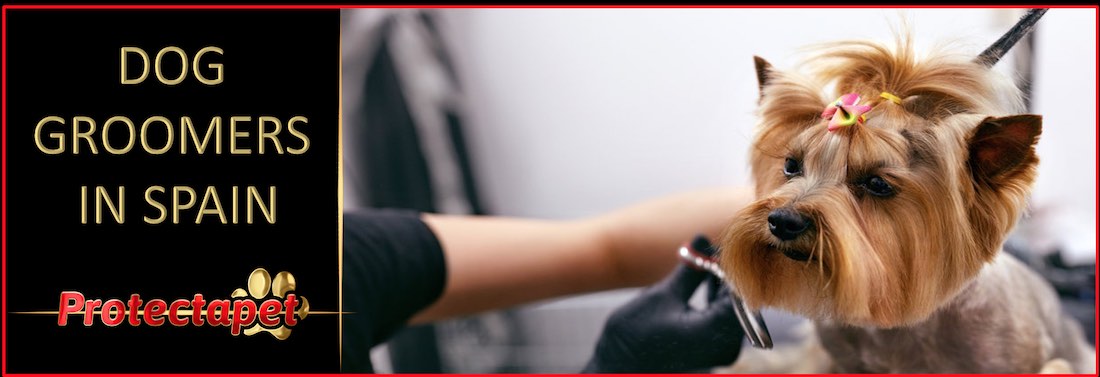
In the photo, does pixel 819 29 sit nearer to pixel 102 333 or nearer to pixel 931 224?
pixel 931 224

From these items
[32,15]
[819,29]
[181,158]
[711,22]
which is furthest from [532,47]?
[32,15]

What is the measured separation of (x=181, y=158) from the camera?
1031 millimetres

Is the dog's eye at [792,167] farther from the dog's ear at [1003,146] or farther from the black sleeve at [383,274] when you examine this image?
the black sleeve at [383,274]

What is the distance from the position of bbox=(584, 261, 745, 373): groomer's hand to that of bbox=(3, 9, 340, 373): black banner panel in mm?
389

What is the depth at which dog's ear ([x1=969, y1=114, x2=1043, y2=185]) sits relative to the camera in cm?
70

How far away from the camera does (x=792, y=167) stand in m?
0.80

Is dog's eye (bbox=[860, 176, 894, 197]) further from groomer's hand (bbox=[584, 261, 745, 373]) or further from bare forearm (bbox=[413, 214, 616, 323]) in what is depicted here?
bare forearm (bbox=[413, 214, 616, 323])

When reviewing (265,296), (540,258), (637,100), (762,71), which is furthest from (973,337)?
(265,296)

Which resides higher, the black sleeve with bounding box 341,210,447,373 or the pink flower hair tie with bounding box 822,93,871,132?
the pink flower hair tie with bounding box 822,93,871,132

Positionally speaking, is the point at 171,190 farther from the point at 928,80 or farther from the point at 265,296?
the point at 928,80

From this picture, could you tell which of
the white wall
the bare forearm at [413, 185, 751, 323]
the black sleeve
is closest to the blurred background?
the white wall

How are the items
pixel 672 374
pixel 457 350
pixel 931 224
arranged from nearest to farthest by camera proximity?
pixel 931 224 < pixel 672 374 < pixel 457 350

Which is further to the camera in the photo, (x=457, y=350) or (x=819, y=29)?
(x=457, y=350)

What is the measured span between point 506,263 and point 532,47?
41 cm
